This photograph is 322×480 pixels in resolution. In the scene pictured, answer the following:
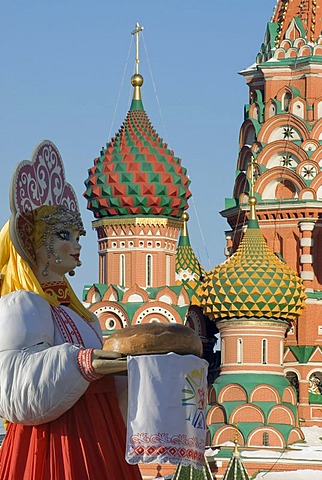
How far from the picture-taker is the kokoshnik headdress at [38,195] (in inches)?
269

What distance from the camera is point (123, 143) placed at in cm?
3341

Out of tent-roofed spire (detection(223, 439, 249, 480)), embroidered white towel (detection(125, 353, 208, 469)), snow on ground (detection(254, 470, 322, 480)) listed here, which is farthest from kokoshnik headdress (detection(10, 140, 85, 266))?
snow on ground (detection(254, 470, 322, 480))

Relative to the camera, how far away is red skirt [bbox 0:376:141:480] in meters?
6.56

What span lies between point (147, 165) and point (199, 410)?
26370 millimetres

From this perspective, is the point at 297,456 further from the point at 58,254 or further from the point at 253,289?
the point at 58,254

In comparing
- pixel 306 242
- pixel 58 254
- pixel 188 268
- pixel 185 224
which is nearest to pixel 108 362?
pixel 58 254

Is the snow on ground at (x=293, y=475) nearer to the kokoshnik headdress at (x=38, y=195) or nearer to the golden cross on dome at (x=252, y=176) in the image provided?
the golden cross on dome at (x=252, y=176)

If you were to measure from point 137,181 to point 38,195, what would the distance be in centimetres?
2583

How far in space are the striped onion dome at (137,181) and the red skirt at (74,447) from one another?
25.9 meters

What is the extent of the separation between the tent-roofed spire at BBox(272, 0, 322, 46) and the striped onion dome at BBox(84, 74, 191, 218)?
380cm

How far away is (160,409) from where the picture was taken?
6367mm

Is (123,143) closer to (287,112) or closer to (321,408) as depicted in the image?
(287,112)

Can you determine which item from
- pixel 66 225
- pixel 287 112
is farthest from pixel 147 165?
pixel 66 225

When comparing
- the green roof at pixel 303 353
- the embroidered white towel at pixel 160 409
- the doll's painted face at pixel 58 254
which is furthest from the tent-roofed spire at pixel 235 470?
the embroidered white towel at pixel 160 409
